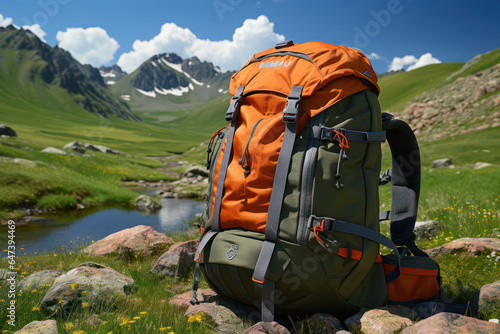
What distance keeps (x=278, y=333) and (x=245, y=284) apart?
27.3 inches

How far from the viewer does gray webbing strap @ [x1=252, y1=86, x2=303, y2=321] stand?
10.4 feet

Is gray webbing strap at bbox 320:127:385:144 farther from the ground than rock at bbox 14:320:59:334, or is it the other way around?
gray webbing strap at bbox 320:127:385:144

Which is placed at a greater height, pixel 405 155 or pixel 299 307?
pixel 405 155

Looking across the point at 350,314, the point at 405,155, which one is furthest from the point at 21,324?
the point at 405,155

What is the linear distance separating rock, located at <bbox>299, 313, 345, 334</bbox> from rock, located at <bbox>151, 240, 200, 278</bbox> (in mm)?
2238

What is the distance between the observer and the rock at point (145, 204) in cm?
1931

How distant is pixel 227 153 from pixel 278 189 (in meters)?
0.79

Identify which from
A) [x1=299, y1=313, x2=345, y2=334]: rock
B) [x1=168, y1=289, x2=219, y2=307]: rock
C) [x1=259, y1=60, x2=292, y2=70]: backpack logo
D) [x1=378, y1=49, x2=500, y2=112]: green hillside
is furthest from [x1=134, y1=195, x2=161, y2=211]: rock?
[x1=378, y1=49, x2=500, y2=112]: green hillside

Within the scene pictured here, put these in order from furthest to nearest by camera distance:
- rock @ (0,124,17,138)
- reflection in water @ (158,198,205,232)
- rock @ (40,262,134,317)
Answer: rock @ (0,124,17,138) < reflection in water @ (158,198,205,232) < rock @ (40,262,134,317)

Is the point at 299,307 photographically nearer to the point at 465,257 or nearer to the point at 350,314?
the point at 350,314

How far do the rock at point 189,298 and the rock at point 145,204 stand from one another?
15.7 metres

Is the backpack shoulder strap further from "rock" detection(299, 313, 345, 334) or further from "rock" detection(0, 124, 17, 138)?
"rock" detection(0, 124, 17, 138)

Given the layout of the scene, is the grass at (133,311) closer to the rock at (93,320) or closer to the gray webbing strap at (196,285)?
the rock at (93,320)

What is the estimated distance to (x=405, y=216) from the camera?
4.34 m
